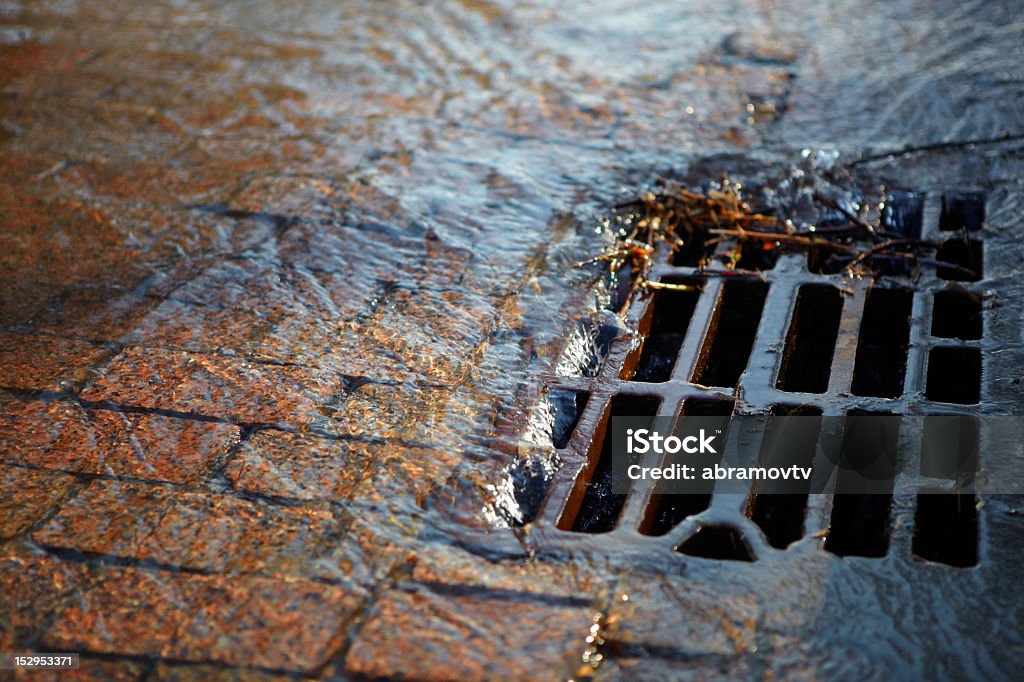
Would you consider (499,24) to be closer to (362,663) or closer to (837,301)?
(837,301)

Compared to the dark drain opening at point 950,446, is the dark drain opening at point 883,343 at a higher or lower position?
higher

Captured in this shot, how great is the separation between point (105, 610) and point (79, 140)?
248 cm

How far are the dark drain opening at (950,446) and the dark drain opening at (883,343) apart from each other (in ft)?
1.26

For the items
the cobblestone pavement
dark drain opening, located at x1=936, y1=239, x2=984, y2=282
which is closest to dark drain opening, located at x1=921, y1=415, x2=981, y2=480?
the cobblestone pavement

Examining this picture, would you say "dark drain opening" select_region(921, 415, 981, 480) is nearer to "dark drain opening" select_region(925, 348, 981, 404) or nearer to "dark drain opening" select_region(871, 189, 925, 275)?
"dark drain opening" select_region(925, 348, 981, 404)

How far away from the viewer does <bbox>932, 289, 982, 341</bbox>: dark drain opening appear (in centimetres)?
260

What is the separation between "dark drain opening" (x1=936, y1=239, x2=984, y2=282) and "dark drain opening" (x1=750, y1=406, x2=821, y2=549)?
83cm

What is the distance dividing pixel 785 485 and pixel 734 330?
72cm

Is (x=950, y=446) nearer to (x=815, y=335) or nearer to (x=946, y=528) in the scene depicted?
(x=946, y=528)

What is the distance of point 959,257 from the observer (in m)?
2.87

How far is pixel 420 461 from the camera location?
2125 millimetres

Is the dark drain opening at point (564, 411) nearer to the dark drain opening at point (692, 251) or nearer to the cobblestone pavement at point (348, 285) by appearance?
the cobblestone pavement at point (348, 285)

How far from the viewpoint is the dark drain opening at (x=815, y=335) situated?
2.69 metres

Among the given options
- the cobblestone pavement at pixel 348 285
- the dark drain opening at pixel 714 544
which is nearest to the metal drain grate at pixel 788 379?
the dark drain opening at pixel 714 544
